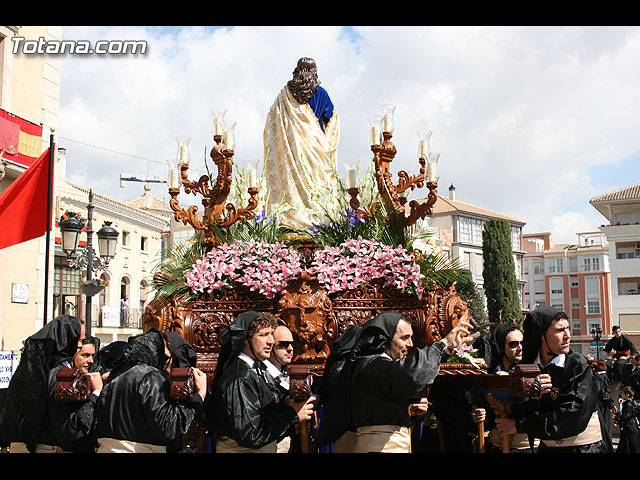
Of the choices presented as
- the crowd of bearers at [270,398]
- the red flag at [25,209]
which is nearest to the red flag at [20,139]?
the red flag at [25,209]

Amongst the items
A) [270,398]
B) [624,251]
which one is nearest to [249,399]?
[270,398]

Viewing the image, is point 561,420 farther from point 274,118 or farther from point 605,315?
point 605,315

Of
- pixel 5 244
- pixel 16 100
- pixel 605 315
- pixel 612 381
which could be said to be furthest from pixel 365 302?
pixel 605 315

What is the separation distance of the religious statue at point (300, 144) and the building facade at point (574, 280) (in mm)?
65314

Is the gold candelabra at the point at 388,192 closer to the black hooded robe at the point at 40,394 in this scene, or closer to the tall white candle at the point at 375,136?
the tall white candle at the point at 375,136

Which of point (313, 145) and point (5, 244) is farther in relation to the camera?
point (5, 244)

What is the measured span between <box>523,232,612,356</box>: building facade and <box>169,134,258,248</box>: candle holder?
66.3 metres

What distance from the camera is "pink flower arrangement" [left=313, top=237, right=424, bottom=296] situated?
251 inches

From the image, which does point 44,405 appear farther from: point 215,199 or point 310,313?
point 215,199

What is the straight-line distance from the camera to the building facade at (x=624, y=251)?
4394 cm

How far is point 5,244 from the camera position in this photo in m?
9.48

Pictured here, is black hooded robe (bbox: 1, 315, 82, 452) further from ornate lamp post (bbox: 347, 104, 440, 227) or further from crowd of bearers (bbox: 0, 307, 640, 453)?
ornate lamp post (bbox: 347, 104, 440, 227)
